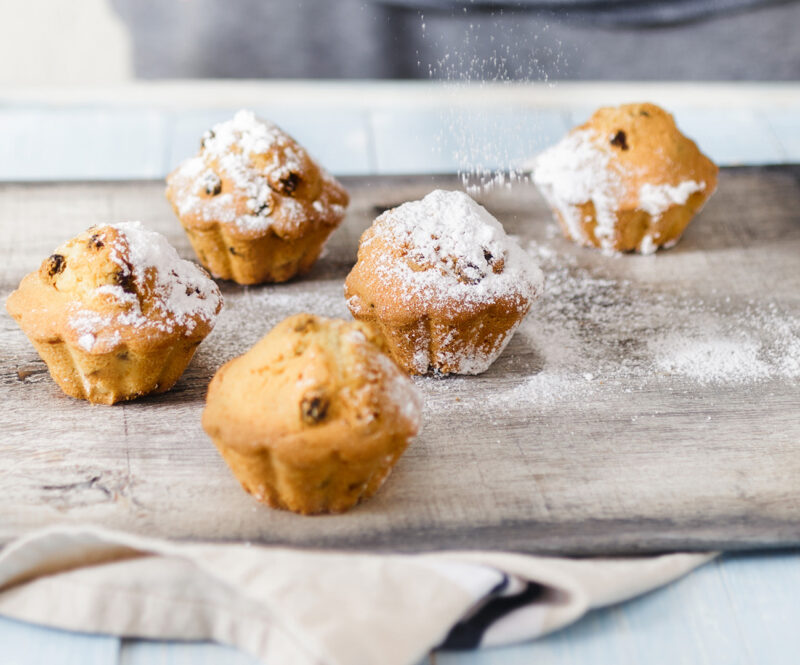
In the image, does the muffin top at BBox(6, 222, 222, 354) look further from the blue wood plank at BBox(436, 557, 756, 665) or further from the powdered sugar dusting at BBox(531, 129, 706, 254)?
the powdered sugar dusting at BBox(531, 129, 706, 254)

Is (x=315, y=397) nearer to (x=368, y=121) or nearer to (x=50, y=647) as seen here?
(x=50, y=647)

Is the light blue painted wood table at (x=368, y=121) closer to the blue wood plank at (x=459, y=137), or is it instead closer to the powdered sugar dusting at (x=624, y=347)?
the blue wood plank at (x=459, y=137)

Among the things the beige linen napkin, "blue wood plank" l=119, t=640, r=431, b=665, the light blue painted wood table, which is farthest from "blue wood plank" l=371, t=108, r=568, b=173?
"blue wood plank" l=119, t=640, r=431, b=665

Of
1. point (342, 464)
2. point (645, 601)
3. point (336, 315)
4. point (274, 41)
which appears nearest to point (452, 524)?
point (342, 464)

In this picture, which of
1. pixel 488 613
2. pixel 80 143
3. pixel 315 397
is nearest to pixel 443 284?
pixel 315 397

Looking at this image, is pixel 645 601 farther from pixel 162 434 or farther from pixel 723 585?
pixel 162 434

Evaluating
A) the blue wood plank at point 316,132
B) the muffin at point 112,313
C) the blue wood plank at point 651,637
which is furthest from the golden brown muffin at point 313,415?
the blue wood plank at point 316,132

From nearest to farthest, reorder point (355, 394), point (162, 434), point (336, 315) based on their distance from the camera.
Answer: point (355, 394) < point (162, 434) < point (336, 315)
